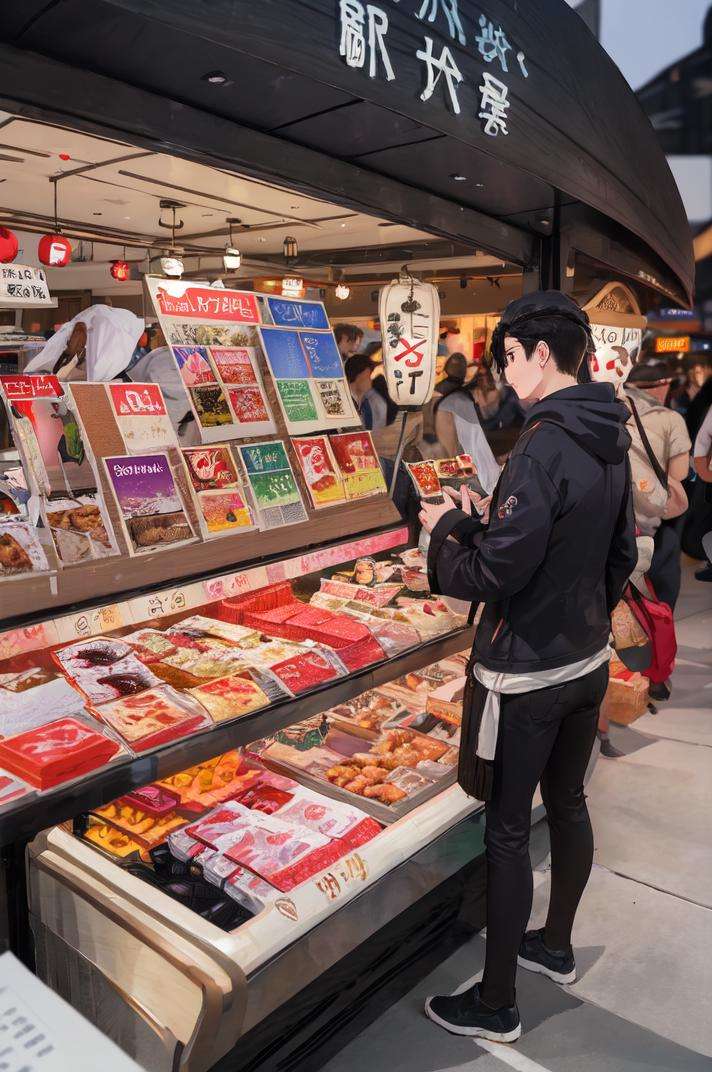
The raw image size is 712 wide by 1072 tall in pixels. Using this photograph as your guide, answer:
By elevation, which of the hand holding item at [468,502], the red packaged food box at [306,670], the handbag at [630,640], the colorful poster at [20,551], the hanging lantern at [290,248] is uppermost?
the hanging lantern at [290,248]

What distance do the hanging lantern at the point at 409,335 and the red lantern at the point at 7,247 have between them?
165cm

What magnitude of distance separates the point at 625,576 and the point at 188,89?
1.83m

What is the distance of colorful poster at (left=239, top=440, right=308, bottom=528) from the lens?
2.89 meters

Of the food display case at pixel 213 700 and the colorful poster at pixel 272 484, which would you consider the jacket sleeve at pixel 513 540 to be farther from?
the colorful poster at pixel 272 484

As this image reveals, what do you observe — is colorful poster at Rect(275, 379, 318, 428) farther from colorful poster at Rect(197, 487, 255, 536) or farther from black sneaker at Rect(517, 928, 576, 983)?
black sneaker at Rect(517, 928, 576, 983)

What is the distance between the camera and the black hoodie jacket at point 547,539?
205cm

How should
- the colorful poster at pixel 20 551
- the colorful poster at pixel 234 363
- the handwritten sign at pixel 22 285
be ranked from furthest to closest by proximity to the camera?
Answer: the handwritten sign at pixel 22 285 → the colorful poster at pixel 234 363 → the colorful poster at pixel 20 551

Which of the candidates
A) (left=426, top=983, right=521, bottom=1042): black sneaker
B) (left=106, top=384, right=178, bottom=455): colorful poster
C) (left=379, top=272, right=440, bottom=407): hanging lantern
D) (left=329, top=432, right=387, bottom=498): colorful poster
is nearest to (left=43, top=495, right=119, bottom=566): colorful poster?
(left=106, top=384, right=178, bottom=455): colorful poster

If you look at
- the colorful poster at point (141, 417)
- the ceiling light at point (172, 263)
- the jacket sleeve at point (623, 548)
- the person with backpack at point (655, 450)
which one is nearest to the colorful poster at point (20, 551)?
the colorful poster at point (141, 417)

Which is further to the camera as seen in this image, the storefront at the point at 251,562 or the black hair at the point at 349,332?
the black hair at the point at 349,332

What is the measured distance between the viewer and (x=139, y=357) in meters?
2.78

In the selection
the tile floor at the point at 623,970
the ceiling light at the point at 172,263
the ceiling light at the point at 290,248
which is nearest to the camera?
the tile floor at the point at 623,970

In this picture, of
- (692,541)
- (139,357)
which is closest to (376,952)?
(139,357)

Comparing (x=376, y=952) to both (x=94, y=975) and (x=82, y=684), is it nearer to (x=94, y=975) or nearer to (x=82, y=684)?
(x=94, y=975)
